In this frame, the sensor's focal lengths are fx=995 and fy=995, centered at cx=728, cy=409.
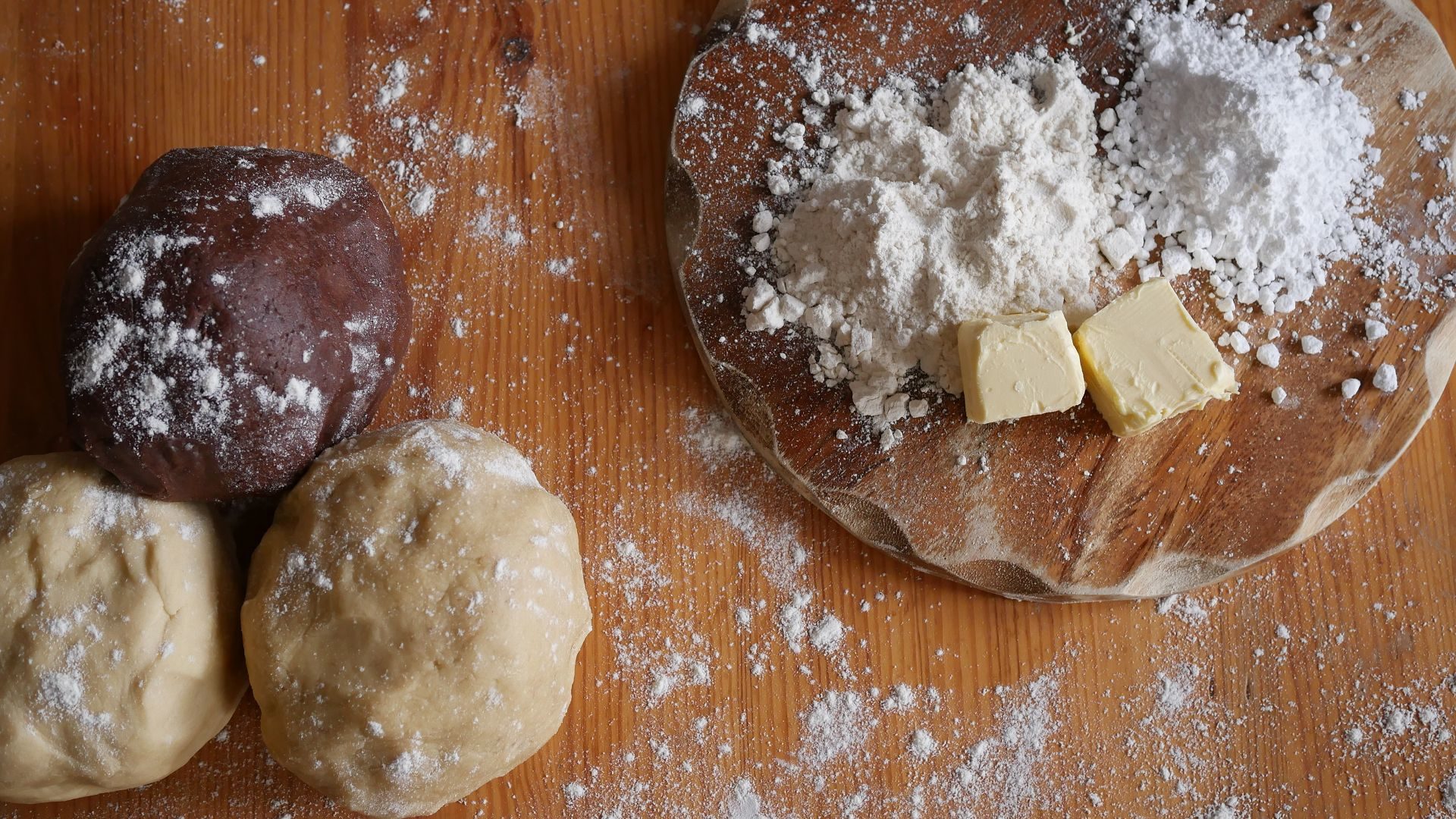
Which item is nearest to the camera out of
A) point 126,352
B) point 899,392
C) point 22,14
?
point 126,352

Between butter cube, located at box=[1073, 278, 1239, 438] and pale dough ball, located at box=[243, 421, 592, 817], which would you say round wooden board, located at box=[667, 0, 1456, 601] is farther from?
pale dough ball, located at box=[243, 421, 592, 817]

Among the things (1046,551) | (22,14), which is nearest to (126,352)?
(22,14)

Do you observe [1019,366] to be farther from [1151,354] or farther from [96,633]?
[96,633]

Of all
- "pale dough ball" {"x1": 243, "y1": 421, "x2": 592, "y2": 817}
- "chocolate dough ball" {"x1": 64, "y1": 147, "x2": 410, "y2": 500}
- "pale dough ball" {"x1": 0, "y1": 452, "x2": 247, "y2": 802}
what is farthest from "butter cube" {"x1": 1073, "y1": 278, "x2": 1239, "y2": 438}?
"pale dough ball" {"x1": 0, "y1": 452, "x2": 247, "y2": 802}

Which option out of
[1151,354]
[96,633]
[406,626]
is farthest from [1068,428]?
[96,633]

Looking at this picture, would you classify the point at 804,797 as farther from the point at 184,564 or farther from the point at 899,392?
the point at 184,564
